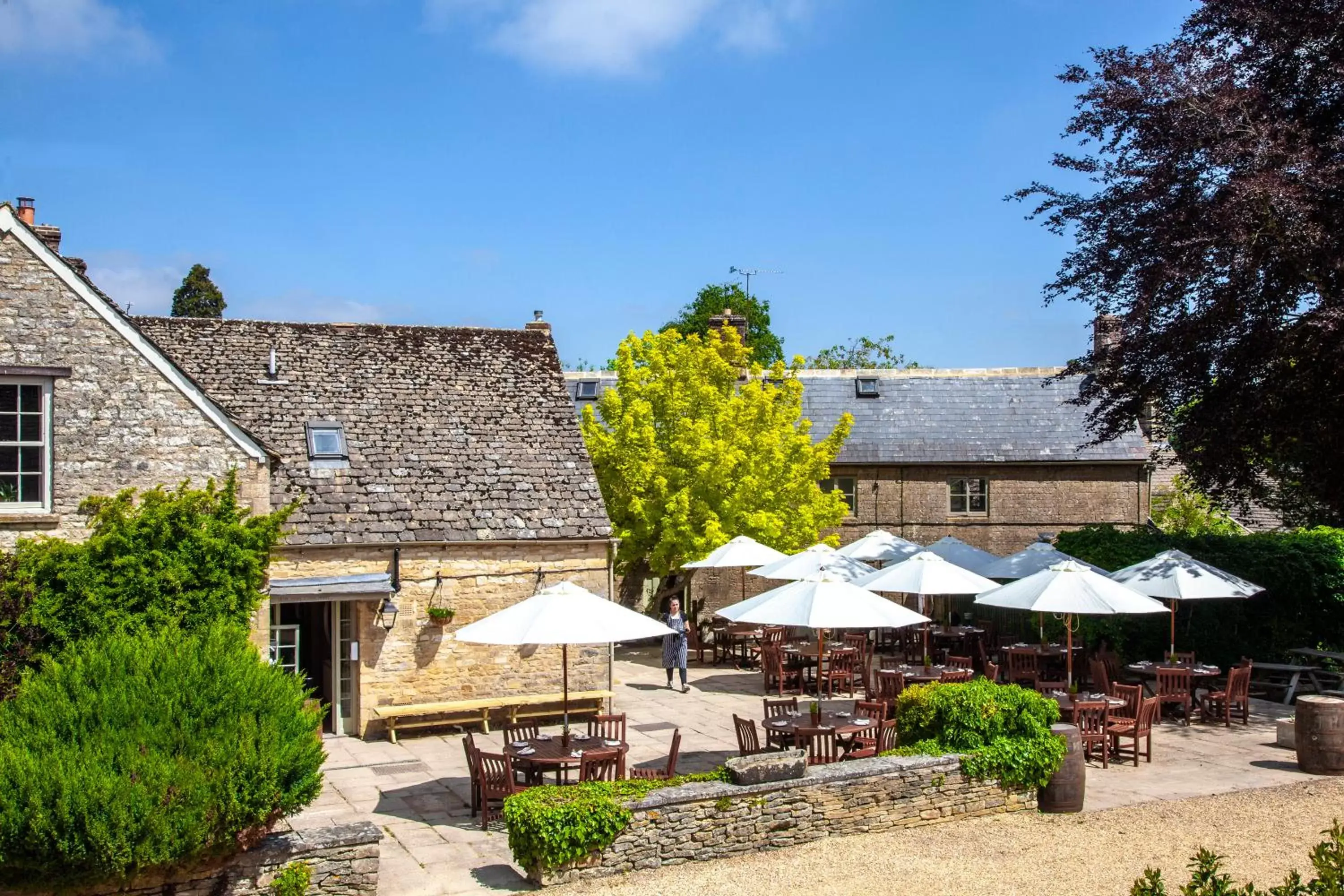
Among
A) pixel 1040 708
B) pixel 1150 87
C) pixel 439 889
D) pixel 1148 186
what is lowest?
pixel 439 889

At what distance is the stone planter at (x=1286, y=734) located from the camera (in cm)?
1589

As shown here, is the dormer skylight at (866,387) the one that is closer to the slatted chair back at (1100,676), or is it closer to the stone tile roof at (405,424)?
the stone tile roof at (405,424)

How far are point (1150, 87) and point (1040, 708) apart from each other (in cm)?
1018

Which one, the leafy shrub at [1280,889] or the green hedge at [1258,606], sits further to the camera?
the green hedge at [1258,606]

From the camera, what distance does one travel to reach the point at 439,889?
10.5 m

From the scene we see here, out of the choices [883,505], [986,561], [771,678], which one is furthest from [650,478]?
[883,505]

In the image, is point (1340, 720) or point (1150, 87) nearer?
point (1340, 720)

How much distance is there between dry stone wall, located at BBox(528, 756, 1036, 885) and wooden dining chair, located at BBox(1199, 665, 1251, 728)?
21.0ft

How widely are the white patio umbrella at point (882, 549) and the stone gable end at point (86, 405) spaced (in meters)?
13.1

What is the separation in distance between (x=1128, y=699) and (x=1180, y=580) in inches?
117

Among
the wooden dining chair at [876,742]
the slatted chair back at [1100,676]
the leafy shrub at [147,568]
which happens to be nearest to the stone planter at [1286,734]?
the slatted chair back at [1100,676]

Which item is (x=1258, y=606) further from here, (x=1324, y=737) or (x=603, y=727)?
(x=603, y=727)

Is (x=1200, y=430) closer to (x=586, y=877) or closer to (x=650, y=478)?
(x=650, y=478)

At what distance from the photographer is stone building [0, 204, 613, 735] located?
1424 cm
